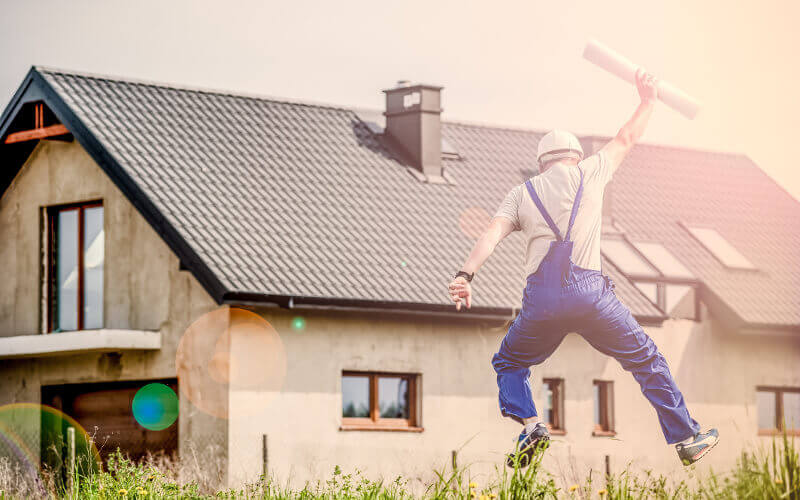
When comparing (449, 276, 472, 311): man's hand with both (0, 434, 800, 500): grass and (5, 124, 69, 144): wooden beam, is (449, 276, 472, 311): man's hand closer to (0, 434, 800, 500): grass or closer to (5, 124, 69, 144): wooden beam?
(0, 434, 800, 500): grass

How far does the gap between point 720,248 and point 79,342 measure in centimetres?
1193

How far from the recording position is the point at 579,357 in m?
22.3

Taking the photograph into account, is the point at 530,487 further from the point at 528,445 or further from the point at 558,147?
the point at 558,147

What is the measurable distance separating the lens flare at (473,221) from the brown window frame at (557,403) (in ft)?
8.42

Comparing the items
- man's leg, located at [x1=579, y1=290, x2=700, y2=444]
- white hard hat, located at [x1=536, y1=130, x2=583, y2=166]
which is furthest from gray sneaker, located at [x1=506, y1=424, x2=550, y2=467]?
white hard hat, located at [x1=536, y1=130, x2=583, y2=166]

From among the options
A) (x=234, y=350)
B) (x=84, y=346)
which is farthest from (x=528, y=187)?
(x=84, y=346)

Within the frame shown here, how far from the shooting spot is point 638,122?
11.2 metres

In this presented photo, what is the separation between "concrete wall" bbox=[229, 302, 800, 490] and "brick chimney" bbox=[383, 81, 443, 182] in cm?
371

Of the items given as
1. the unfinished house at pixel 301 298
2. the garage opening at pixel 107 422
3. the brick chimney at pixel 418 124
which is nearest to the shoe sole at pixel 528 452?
the unfinished house at pixel 301 298

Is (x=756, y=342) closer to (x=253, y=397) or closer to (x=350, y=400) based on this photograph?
(x=350, y=400)

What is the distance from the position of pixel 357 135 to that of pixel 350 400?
5.57 m

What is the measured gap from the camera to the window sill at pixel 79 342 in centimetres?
1964

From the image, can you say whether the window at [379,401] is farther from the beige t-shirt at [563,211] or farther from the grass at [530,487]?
the beige t-shirt at [563,211]

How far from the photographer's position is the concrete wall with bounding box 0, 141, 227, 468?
20.0 m
